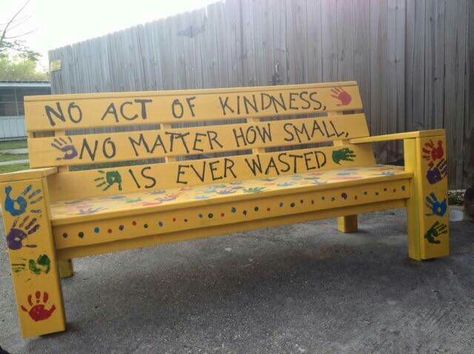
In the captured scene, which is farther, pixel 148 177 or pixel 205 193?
pixel 148 177

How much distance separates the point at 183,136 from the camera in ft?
8.63

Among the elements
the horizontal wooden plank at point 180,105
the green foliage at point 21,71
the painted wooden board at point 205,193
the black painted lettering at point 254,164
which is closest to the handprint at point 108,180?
the painted wooden board at point 205,193

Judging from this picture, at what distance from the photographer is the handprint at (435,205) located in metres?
2.34

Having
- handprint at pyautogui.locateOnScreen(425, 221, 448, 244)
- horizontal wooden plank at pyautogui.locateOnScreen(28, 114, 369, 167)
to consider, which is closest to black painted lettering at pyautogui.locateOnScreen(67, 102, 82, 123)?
horizontal wooden plank at pyautogui.locateOnScreen(28, 114, 369, 167)

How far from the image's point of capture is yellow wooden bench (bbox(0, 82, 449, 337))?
178 centimetres

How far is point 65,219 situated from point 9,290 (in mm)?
1046

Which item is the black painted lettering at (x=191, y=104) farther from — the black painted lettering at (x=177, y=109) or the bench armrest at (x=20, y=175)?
the bench armrest at (x=20, y=175)

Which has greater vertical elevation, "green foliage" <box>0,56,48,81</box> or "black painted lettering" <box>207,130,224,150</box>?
"green foliage" <box>0,56,48,81</box>

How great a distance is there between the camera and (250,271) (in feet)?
8.23

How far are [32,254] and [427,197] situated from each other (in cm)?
212

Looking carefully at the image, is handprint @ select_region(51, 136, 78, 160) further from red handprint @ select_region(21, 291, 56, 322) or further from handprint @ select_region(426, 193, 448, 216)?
handprint @ select_region(426, 193, 448, 216)

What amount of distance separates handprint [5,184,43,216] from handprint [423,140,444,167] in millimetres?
2046

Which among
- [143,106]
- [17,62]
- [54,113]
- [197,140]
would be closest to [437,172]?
[197,140]

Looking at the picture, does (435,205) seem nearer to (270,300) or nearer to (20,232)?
(270,300)
